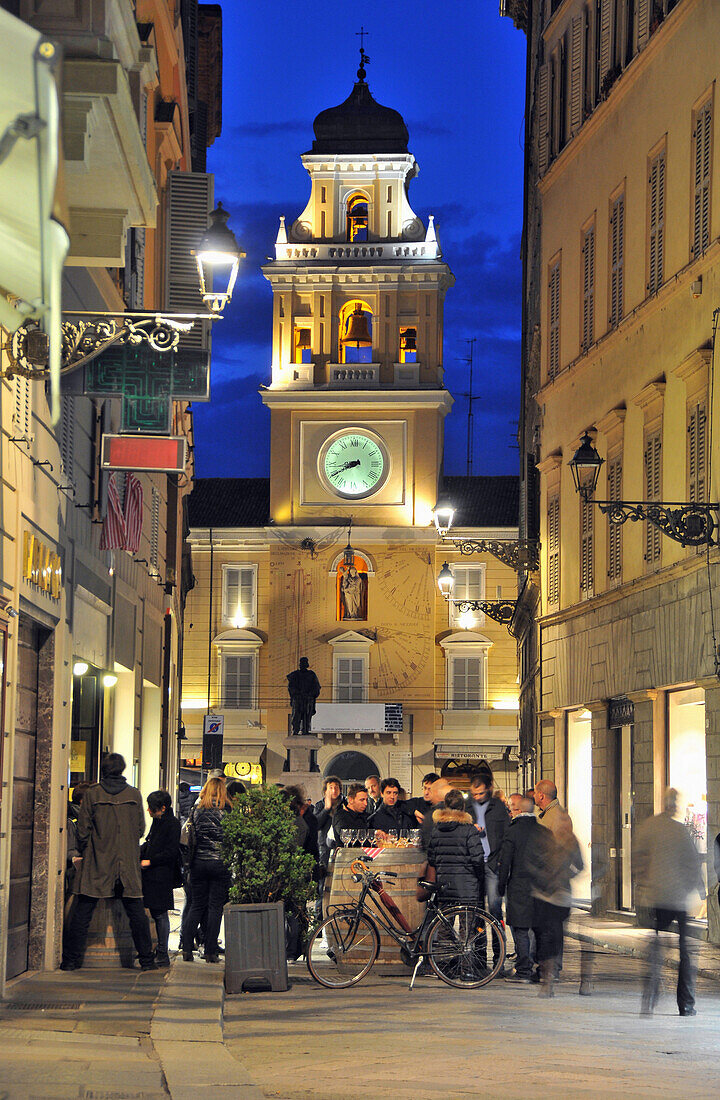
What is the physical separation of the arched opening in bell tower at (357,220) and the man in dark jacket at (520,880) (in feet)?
155

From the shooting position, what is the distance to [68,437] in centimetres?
1540

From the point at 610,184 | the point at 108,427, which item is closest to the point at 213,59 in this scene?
the point at 610,184

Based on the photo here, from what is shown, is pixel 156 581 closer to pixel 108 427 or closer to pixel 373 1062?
pixel 108 427

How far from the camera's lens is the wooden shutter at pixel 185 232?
21547 millimetres

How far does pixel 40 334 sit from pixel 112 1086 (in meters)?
4.53

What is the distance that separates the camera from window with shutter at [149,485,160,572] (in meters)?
25.8

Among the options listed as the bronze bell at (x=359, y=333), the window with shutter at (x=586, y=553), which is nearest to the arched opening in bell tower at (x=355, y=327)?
the bronze bell at (x=359, y=333)

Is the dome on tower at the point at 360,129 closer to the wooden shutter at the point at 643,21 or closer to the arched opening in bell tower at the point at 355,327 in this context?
the arched opening in bell tower at the point at 355,327

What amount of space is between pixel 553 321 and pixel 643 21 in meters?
7.35

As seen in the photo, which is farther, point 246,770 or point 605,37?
point 246,770

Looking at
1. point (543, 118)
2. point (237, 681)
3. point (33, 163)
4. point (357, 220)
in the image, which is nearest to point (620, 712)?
point (543, 118)

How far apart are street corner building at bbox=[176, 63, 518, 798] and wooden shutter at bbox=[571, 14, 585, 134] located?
30149 millimetres

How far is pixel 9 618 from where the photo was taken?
1211 cm

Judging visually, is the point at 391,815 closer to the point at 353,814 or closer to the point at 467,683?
the point at 353,814
